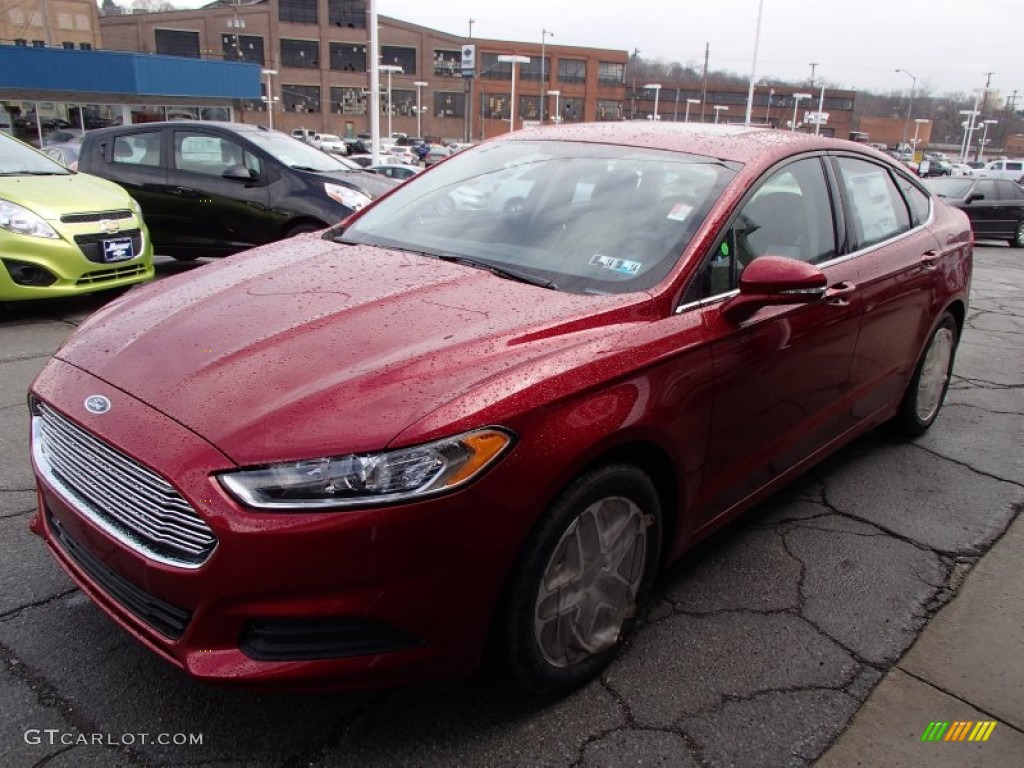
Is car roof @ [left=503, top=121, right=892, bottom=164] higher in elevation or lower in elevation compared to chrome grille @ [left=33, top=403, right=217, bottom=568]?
higher

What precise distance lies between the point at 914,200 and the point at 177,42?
87.0 meters

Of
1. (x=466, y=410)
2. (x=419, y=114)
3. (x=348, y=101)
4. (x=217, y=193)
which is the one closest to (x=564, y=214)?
(x=466, y=410)

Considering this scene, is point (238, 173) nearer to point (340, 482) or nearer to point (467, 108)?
point (340, 482)

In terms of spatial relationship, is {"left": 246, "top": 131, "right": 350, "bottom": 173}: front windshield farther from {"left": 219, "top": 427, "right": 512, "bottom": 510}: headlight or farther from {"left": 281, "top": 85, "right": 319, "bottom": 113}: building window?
{"left": 281, "top": 85, "right": 319, "bottom": 113}: building window

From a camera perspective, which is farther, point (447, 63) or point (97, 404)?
point (447, 63)

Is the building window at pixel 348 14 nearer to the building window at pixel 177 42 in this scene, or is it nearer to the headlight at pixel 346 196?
the building window at pixel 177 42

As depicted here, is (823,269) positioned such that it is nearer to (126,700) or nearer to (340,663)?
(340,663)

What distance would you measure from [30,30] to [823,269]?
8499 centimetres

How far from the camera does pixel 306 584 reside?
1.68m

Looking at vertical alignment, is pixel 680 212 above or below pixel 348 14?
below

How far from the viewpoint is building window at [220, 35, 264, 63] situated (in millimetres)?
76062

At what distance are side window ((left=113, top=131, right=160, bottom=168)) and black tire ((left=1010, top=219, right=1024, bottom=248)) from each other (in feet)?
56.2

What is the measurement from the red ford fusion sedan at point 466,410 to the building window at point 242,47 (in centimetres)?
8371

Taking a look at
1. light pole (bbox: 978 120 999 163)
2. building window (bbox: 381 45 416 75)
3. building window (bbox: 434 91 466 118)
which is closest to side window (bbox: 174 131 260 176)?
building window (bbox: 381 45 416 75)
